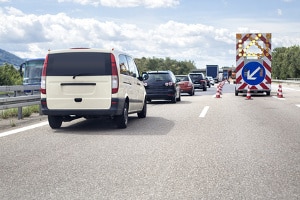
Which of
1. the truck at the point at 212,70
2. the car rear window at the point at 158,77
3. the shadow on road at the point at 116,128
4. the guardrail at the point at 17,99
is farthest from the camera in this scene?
the truck at the point at 212,70

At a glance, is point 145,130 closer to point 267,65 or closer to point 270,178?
point 270,178

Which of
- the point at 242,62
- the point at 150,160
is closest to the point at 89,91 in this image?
the point at 150,160

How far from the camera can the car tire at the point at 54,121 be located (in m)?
10.9

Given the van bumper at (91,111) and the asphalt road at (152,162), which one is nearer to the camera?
the asphalt road at (152,162)

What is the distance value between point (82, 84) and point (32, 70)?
19540 mm

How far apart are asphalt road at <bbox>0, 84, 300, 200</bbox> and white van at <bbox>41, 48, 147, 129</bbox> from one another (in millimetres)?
504

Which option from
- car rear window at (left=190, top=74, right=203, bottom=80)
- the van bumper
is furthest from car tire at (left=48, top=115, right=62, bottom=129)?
car rear window at (left=190, top=74, right=203, bottom=80)

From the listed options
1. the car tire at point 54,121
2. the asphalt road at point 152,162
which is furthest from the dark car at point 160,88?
the car tire at point 54,121

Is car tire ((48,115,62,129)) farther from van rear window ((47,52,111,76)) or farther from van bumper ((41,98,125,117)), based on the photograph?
van rear window ((47,52,111,76))

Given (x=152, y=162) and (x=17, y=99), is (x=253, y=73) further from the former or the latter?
(x=152, y=162)

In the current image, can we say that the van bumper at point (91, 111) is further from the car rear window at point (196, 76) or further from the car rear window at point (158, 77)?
the car rear window at point (196, 76)

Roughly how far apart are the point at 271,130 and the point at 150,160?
460 cm

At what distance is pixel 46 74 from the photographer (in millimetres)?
10617

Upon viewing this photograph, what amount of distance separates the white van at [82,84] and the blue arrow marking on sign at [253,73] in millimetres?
16051
